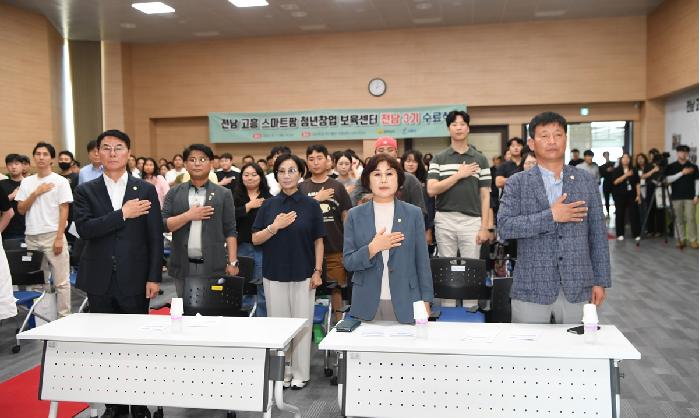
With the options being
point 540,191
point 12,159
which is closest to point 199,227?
point 540,191

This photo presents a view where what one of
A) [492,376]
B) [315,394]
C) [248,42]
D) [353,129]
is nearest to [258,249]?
[315,394]

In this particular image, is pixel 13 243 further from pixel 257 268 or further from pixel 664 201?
pixel 664 201

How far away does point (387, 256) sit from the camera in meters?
3.34

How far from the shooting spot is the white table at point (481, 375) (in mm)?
2562

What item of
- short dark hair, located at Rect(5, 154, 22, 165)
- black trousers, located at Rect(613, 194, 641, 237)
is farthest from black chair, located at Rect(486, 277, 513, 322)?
black trousers, located at Rect(613, 194, 641, 237)

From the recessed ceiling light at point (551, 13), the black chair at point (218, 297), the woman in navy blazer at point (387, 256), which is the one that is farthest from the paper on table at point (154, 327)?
the recessed ceiling light at point (551, 13)

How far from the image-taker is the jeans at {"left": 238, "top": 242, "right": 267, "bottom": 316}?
4.84 metres

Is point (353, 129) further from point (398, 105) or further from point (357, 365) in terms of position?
point (357, 365)

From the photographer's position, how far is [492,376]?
264 centimetres

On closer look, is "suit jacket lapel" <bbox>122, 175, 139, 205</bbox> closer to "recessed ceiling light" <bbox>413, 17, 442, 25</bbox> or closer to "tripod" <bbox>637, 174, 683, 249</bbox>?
"tripod" <bbox>637, 174, 683, 249</bbox>

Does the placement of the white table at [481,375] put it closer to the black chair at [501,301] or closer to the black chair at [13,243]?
the black chair at [501,301]

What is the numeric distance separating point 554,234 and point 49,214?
14.9ft

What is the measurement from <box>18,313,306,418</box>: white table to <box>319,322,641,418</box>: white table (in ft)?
1.20

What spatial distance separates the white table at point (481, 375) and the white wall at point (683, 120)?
9.96 meters
